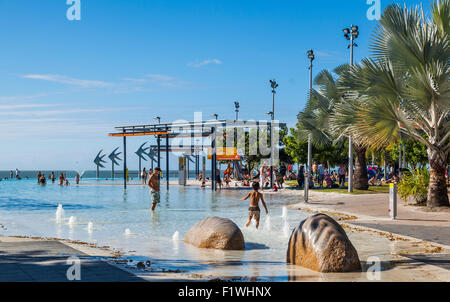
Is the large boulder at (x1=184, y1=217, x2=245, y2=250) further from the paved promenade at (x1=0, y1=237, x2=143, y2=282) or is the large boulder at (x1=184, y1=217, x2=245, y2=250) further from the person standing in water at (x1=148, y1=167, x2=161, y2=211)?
the person standing in water at (x1=148, y1=167, x2=161, y2=211)

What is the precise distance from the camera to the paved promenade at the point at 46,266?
6.80 m

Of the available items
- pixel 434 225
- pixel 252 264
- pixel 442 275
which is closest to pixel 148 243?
pixel 252 264

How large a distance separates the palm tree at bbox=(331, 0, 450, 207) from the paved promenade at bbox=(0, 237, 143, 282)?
38.4 ft

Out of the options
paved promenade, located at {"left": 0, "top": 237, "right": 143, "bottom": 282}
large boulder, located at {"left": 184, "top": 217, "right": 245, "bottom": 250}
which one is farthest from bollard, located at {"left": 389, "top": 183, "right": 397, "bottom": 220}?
paved promenade, located at {"left": 0, "top": 237, "right": 143, "bottom": 282}

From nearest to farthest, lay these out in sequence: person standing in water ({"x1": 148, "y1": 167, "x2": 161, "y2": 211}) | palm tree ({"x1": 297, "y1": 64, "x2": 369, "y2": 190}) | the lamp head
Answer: person standing in water ({"x1": 148, "y1": 167, "x2": 161, "y2": 211}), palm tree ({"x1": 297, "y1": 64, "x2": 369, "y2": 190}), the lamp head

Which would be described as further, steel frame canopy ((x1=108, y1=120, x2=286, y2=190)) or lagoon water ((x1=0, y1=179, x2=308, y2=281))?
steel frame canopy ((x1=108, y1=120, x2=286, y2=190))

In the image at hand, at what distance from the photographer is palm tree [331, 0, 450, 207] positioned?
16641mm

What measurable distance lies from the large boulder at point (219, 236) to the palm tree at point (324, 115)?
17.7m

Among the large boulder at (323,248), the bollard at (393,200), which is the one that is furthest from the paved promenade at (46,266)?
the bollard at (393,200)

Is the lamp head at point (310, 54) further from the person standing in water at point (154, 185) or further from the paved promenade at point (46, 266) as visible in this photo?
the paved promenade at point (46, 266)

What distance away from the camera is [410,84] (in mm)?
16766

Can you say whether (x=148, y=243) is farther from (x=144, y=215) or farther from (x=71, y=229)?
(x=144, y=215)
